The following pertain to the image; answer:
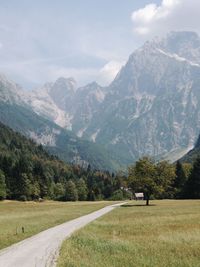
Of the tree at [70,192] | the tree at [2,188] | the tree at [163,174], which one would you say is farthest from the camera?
the tree at [70,192]

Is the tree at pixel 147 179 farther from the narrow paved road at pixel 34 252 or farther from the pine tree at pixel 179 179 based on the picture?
the narrow paved road at pixel 34 252

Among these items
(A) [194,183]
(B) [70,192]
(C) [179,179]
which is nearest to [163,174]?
(A) [194,183]

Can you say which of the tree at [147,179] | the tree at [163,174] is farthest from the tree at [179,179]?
the tree at [147,179]

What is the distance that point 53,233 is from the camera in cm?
4322

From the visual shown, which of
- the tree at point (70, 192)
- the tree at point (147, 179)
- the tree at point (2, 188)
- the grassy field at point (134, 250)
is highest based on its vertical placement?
the tree at point (70, 192)

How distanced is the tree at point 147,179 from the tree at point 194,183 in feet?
81.3

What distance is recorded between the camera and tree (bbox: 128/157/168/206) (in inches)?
4505

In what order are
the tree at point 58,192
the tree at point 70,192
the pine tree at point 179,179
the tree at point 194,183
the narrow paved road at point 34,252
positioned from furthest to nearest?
the tree at point 58,192 < the tree at point 70,192 < the pine tree at point 179,179 < the tree at point 194,183 < the narrow paved road at point 34,252

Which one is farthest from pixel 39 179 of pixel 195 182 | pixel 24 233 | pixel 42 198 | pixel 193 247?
pixel 193 247

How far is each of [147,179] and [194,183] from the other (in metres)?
34.5

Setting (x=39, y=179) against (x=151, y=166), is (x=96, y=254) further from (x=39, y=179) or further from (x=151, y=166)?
(x=39, y=179)

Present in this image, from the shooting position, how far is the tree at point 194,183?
5477 inches

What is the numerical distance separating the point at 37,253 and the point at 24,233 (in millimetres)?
14766

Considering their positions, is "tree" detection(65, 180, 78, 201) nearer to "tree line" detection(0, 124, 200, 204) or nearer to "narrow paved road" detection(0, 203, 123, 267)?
"tree line" detection(0, 124, 200, 204)
